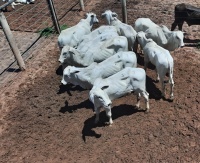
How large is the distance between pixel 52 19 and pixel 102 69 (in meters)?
4.03

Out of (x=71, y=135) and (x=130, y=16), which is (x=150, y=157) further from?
(x=130, y=16)

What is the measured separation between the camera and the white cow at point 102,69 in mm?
6473

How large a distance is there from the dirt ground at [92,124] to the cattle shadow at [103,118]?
0.02 metres

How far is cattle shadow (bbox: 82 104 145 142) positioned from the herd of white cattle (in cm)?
13

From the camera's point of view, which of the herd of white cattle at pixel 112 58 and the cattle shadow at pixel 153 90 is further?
the cattle shadow at pixel 153 90

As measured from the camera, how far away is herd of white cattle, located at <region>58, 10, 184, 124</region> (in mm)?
5789

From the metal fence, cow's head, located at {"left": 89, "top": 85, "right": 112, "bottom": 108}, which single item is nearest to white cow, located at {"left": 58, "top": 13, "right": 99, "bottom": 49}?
the metal fence

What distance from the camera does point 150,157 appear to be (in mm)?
5250

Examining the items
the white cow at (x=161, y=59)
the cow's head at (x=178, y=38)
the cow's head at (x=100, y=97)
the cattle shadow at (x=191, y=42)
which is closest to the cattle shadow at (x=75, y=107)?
the cow's head at (x=100, y=97)

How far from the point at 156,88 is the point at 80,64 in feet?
6.38

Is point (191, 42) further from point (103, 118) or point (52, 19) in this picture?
point (52, 19)

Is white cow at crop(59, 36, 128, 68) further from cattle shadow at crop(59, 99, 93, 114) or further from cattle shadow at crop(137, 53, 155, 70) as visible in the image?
cattle shadow at crop(59, 99, 93, 114)

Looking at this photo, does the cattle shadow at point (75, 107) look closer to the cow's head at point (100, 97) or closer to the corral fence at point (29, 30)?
the cow's head at point (100, 97)

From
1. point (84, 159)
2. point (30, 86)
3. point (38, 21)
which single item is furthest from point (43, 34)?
point (84, 159)
